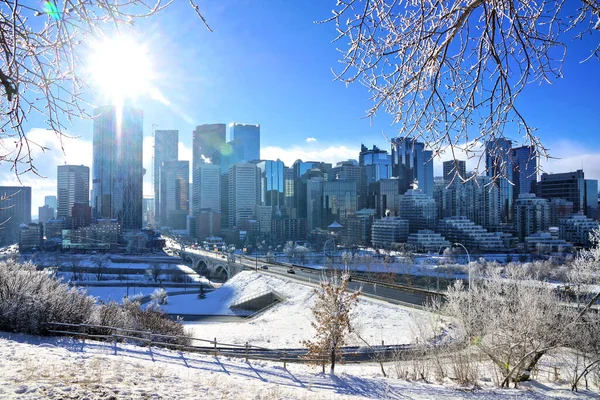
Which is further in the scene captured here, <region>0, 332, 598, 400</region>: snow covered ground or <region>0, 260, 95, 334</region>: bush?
<region>0, 260, 95, 334</region>: bush

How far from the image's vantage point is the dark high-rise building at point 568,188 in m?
94.9

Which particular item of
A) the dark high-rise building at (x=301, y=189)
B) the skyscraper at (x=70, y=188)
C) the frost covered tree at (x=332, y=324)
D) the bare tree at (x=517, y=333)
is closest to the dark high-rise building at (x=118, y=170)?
the skyscraper at (x=70, y=188)

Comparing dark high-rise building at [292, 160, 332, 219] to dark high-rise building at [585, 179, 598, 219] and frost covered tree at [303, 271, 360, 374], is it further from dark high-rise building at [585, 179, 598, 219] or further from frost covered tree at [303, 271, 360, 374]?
frost covered tree at [303, 271, 360, 374]

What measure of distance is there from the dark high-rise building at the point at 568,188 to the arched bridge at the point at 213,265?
246ft

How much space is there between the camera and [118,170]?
176 meters

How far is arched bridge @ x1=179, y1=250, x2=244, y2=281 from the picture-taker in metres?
66.0

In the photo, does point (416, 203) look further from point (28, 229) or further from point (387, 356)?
point (28, 229)

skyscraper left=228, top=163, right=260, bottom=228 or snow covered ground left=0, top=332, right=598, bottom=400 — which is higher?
skyscraper left=228, top=163, right=260, bottom=228

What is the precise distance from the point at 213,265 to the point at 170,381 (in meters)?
70.6

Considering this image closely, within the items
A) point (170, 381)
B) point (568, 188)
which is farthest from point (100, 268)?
point (568, 188)

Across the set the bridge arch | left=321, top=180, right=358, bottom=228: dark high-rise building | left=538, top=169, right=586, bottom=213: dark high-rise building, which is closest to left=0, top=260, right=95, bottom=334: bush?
the bridge arch

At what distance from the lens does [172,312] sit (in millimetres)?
39531

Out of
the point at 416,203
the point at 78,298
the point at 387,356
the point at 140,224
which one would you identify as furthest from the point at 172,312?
the point at 140,224

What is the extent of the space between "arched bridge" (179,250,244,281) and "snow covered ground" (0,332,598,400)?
49.9 metres
